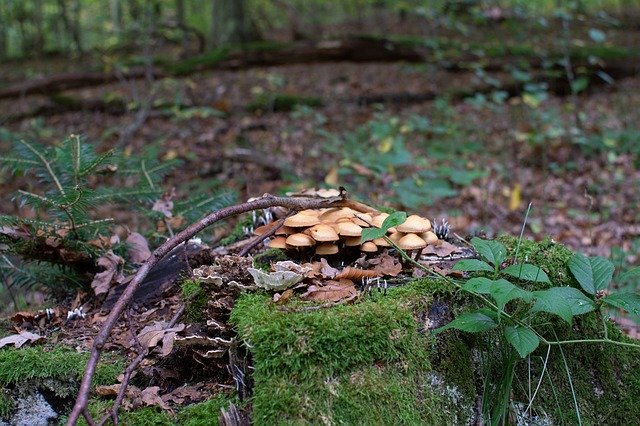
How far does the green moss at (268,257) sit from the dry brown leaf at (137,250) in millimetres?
773

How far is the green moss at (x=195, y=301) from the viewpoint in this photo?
252cm

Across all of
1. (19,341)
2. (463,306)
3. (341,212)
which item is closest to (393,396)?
(463,306)

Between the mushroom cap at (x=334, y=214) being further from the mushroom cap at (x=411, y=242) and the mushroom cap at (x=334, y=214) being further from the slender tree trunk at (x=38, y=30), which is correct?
the slender tree trunk at (x=38, y=30)

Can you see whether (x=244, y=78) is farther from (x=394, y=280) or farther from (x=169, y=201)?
(x=394, y=280)

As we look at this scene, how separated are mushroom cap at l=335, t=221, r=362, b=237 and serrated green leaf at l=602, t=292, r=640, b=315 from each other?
105 centimetres

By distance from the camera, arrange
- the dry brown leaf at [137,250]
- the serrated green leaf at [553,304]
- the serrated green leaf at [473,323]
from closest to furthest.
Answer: the serrated green leaf at [553,304]
the serrated green leaf at [473,323]
the dry brown leaf at [137,250]

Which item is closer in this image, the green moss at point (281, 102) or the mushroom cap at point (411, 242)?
the mushroom cap at point (411, 242)

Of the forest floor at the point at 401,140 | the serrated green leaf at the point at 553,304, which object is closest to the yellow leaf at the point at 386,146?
the forest floor at the point at 401,140

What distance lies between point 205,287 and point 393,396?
0.95 m

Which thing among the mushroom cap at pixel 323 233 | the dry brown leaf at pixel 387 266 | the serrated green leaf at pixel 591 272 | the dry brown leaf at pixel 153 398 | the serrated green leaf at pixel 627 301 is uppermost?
the mushroom cap at pixel 323 233

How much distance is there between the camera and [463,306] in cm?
238

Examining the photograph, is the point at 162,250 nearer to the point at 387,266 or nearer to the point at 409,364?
the point at 387,266

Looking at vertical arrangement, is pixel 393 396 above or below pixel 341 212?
below

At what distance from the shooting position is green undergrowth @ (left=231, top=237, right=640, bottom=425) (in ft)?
6.44
